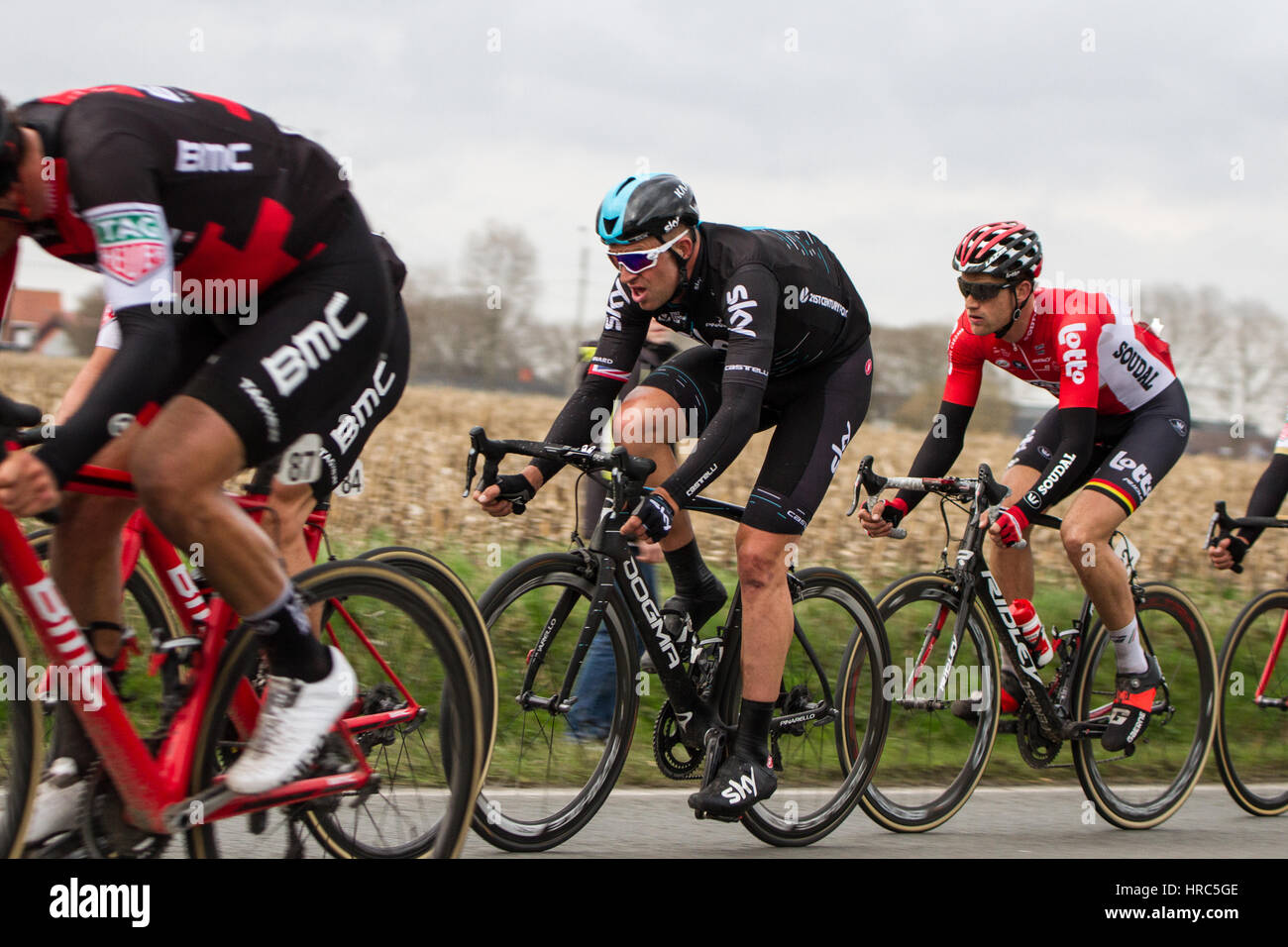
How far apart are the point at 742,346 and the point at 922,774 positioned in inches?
90.9

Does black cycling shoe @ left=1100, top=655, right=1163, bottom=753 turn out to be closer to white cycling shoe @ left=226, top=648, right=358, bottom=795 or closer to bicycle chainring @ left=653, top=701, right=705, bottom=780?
bicycle chainring @ left=653, top=701, right=705, bottom=780

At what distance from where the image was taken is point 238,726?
3.37m

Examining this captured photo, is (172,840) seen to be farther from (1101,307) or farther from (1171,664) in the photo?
(1171,664)

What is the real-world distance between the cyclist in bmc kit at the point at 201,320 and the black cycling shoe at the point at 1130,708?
3905 millimetres

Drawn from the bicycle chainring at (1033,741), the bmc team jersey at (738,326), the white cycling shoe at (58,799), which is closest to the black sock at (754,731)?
the bmc team jersey at (738,326)

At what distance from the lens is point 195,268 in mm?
3238

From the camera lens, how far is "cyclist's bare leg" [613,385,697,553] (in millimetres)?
4957

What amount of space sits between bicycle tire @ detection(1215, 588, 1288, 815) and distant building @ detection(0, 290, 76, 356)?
143ft

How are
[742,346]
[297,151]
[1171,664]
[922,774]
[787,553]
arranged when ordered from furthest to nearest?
1. [1171,664]
2. [922,774]
3. [787,553]
4. [742,346]
5. [297,151]

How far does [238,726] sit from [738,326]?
2169 millimetres

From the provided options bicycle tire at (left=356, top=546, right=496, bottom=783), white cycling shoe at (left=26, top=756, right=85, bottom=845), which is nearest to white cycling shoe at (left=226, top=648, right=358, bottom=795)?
white cycling shoe at (left=26, top=756, right=85, bottom=845)

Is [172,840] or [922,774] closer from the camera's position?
[172,840]

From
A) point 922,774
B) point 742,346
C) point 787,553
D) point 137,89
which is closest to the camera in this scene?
point 137,89
